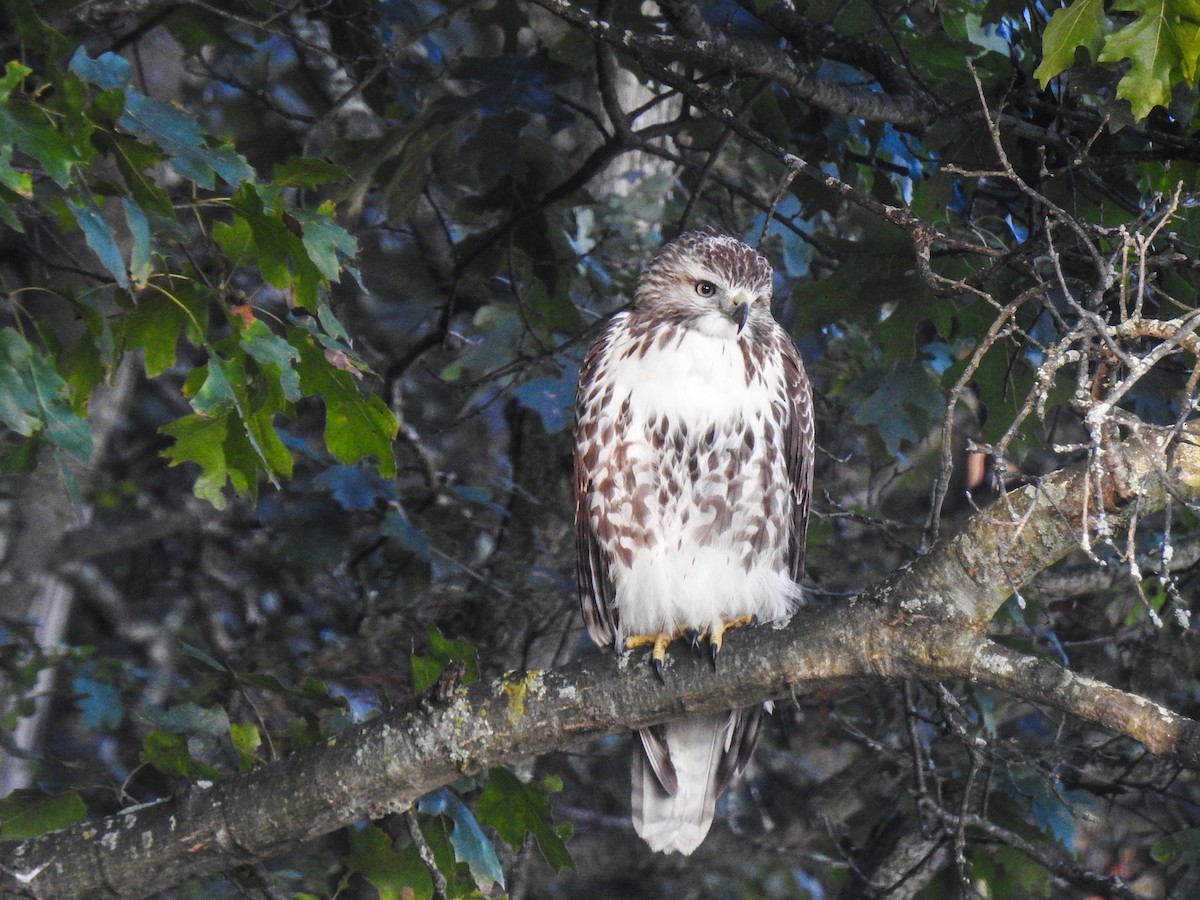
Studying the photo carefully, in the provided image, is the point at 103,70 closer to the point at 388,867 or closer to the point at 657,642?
the point at 657,642

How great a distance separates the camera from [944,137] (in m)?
3.44

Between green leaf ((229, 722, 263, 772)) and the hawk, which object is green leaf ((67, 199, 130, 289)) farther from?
the hawk

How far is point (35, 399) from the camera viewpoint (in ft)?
8.00

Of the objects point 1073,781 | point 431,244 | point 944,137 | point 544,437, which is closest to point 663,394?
point 944,137

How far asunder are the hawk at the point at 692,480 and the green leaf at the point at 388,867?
86cm

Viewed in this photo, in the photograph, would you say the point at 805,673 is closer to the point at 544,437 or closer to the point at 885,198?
the point at 885,198

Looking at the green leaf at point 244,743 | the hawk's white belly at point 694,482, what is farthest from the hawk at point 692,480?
the green leaf at point 244,743

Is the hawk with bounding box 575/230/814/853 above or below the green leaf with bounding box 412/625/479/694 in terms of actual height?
above

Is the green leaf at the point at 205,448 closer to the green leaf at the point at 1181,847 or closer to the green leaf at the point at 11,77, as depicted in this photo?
the green leaf at the point at 11,77

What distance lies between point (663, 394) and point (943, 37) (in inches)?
46.1

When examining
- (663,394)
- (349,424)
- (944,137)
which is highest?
(944,137)

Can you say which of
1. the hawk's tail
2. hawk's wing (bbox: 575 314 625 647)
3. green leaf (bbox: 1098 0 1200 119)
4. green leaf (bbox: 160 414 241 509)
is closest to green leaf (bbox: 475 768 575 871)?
the hawk's tail

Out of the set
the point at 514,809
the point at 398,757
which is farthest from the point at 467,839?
the point at 398,757

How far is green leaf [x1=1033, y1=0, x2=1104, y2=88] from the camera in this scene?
2.71 meters
